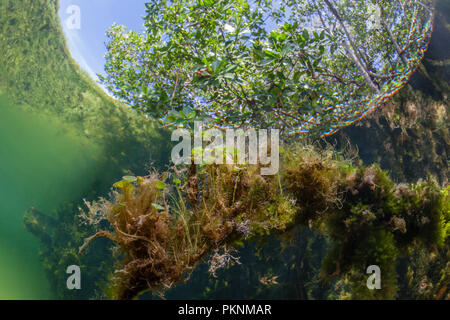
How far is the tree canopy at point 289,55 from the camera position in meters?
2.96

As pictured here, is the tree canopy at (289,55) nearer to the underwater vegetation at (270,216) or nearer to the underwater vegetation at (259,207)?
the underwater vegetation at (259,207)

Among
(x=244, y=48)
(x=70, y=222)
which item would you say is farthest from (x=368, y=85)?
(x=70, y=222)

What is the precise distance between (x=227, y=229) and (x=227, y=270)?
4302 millimetres

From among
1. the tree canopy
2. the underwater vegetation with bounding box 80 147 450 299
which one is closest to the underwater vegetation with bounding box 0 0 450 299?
the underwater vegetation with bounding box 80 147 450 299

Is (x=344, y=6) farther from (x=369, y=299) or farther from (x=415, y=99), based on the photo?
(x=369, y=299)

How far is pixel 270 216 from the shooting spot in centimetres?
206

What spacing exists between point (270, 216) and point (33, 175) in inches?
396

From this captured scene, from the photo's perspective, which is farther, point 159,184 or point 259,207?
point 259,207

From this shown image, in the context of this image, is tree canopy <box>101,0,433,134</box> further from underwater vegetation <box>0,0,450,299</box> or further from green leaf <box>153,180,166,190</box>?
green leaf <box>153,180,166,190</box>

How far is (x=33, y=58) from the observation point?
7.11 meters

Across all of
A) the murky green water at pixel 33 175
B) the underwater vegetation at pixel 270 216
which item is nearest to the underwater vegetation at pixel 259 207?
the underwater vegetation at pixel 270 216

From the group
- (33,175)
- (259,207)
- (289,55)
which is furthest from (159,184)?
(33,175)

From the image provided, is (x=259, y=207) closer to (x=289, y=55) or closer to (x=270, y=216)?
(x=270, y=216)

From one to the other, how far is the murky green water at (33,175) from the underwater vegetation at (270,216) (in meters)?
5.95
